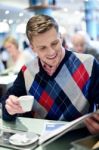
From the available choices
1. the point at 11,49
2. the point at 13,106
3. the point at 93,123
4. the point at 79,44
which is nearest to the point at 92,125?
the point at 93,123

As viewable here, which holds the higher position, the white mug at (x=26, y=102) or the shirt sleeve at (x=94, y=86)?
the white mug at (x=26, y=102)

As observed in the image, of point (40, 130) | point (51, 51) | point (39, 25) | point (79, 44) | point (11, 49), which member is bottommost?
point (11, 49)

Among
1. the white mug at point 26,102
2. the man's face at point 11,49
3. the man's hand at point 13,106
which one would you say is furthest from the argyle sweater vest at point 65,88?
the man's face at point 11,49

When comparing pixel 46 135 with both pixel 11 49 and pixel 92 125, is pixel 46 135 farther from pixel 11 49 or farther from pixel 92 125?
pixel 11 49

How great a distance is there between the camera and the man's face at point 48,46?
1466 mm

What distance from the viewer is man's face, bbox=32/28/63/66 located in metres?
1.47

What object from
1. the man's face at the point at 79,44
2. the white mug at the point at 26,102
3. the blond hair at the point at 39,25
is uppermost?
the blond hair at the point at 39,25

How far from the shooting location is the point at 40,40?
4.84ft

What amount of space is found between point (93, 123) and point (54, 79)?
0.48m

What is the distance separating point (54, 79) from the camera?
1602mm

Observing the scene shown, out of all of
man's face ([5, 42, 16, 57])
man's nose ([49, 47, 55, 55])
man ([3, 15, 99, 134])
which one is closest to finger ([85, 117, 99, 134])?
man ([3, 15, 99, 134])

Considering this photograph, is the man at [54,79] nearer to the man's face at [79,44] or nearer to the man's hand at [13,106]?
the man's hand at [13,106]

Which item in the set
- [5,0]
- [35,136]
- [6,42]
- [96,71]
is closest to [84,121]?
[35,136]

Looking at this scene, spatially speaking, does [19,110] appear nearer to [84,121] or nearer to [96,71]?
[84,121]
